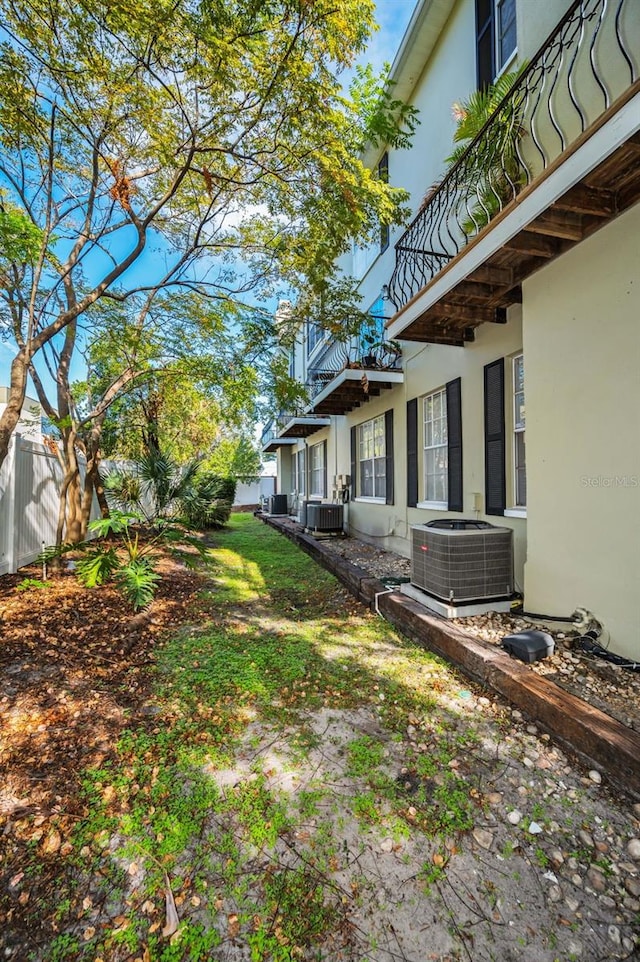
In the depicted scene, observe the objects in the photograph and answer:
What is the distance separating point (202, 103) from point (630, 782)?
7.35 m

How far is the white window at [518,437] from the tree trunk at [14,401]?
5735 mm

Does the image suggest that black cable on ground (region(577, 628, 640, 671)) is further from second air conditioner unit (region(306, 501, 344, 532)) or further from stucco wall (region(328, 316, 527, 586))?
second air conditioner unit (region(306, 501, 344, 532))

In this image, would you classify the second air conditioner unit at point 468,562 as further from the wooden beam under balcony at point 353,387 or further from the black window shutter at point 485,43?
the black window shutter at point 485,43

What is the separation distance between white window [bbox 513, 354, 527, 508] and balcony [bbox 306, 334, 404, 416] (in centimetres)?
292

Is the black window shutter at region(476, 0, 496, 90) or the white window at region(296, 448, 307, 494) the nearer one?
the black window shutter at region(476, 0, 496, 90)

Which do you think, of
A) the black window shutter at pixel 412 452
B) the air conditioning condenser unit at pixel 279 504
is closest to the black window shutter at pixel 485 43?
the black window shutter at pixel 412 452

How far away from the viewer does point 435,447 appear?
6.58 m

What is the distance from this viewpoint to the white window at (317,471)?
43.5 ft

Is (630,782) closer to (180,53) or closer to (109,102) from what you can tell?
(180,53)

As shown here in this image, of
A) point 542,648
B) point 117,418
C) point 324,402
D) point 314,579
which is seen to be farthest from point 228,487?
point 542,648

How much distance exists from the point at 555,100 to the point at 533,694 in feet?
17.2

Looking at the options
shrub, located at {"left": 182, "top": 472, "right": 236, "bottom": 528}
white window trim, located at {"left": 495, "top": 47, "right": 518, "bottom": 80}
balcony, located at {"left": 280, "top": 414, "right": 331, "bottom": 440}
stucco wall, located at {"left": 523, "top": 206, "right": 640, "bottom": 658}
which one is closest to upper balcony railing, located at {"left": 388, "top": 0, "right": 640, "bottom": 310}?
stucco wall, located at {"left": 523, "top": 206, "right": 640, "bottom": 658}

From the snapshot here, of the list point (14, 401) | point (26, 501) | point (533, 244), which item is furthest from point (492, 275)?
point (26, 501)

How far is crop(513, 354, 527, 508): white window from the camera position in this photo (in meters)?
4.70
